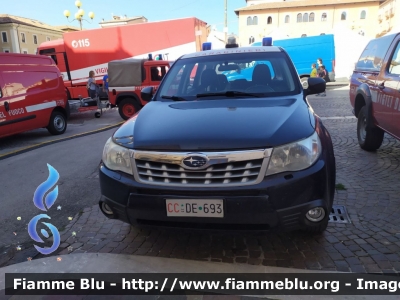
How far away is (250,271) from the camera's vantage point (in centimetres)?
262

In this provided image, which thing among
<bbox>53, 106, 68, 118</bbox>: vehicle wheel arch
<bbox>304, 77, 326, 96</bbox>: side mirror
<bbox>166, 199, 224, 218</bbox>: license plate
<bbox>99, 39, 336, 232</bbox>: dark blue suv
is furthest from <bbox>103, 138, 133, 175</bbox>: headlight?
<bbox>53, 106, 68, 118</bbox>: vehicle wheel arch

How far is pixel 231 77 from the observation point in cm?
382

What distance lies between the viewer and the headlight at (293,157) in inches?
91.1

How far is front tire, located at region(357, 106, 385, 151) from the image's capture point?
17.8 feet

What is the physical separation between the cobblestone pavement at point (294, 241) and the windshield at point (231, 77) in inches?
55.0

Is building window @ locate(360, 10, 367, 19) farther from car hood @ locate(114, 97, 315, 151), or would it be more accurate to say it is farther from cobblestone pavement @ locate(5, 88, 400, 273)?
car hood @ locate(114, 97, 315, 151)

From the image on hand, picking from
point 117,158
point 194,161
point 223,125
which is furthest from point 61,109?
point 194,161

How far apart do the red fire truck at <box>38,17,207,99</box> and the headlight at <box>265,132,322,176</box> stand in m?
13.1

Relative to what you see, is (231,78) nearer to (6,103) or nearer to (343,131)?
(343,131)

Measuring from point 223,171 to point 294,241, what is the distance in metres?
1.17

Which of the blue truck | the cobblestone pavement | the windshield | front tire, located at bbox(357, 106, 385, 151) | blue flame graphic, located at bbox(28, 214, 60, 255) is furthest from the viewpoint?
→ the blue truck

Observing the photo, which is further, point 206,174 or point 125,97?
point 125,97

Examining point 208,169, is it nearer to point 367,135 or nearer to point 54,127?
point 367,135
